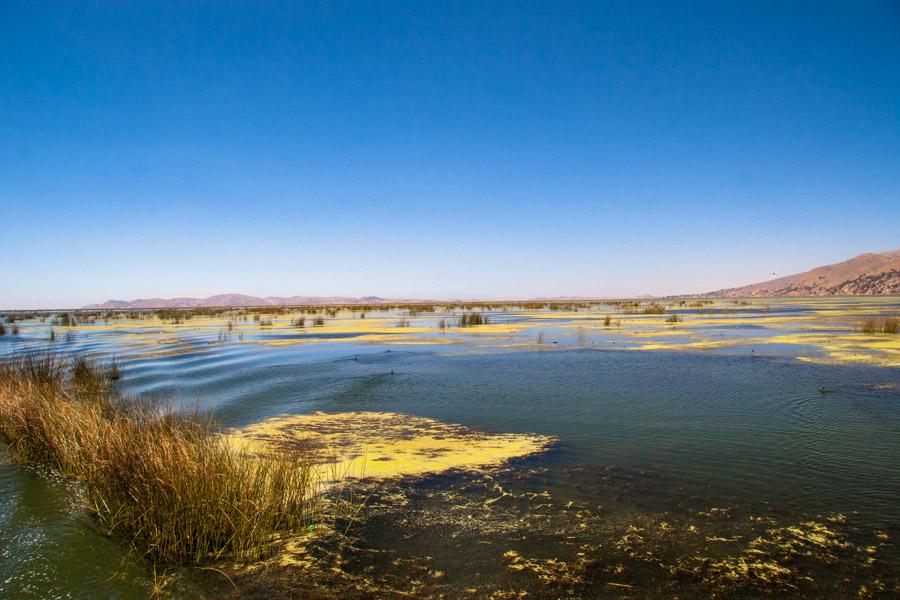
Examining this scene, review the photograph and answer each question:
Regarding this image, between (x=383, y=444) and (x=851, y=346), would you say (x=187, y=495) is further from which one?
(x=851, y=346)

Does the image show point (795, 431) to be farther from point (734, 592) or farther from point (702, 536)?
point (734, 592)

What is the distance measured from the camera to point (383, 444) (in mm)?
7781

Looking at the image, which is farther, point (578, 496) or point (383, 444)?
point (383, 444)

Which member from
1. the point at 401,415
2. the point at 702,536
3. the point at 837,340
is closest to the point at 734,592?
the point at 702,536

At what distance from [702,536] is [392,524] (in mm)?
3063

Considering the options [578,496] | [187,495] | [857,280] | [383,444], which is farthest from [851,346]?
[857,280]

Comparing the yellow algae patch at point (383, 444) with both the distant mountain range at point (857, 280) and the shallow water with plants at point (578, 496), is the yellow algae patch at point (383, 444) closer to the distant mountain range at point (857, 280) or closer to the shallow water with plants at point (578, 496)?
the shallow water with plants at point (578, 496)

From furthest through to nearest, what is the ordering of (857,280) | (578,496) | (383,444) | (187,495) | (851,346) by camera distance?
(857,280) < (851,346) < (383,444) < (578,496) < (187,495)

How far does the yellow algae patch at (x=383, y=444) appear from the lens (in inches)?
265

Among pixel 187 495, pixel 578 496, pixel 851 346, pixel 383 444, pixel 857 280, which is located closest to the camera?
pixel 187 495

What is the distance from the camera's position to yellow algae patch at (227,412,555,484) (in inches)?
265

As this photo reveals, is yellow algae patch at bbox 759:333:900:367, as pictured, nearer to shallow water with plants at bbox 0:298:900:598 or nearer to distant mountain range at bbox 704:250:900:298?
shallow water with plants at bbox 0:298:900:598

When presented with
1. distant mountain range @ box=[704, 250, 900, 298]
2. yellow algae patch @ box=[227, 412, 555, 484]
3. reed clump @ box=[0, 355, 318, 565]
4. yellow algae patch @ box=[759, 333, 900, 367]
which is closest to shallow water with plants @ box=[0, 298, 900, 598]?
yellow algae patch @ box=[227, 412, 555, 484]

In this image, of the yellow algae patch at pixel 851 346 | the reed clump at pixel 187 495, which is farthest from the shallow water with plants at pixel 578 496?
the yellow algae patch at pixel 851 346
